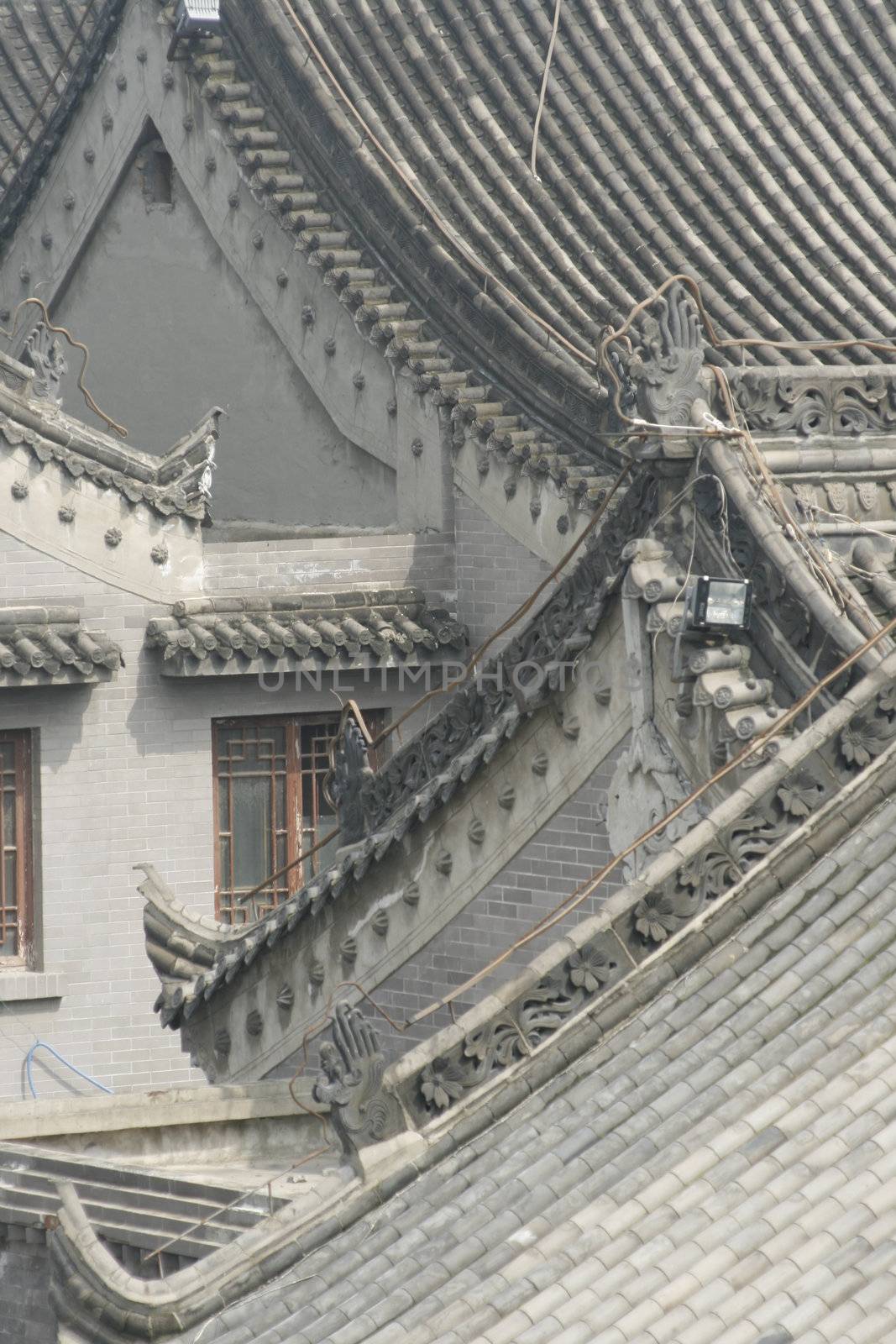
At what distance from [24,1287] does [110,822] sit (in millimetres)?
7672

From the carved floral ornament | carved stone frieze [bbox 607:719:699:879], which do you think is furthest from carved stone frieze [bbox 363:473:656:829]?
carved stone frieze [bbox 607:719:699:879]

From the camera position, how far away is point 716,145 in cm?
2392

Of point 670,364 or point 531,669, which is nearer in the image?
point 670,364

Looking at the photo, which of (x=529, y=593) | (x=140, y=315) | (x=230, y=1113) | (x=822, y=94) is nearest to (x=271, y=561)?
(x=529, y=593)

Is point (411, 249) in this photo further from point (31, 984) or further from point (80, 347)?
point (31, 984)

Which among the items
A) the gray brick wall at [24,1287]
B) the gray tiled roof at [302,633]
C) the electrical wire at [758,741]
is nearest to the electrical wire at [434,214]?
the gray tiled roof at [302,633]

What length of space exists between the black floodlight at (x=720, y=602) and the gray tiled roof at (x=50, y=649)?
934 cm

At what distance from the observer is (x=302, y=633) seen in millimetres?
22797

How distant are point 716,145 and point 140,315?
570 cm

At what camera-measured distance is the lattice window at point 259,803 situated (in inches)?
916

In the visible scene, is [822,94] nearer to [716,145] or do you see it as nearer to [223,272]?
[716,145]

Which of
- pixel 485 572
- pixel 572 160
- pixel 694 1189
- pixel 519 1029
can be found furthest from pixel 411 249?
pixel 694 1189

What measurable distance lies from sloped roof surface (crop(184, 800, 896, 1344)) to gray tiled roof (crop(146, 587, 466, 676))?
34.7 ft

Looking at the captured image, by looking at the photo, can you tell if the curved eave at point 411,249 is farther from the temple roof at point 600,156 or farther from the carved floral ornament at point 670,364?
the carved floral ornament at point 670,364
